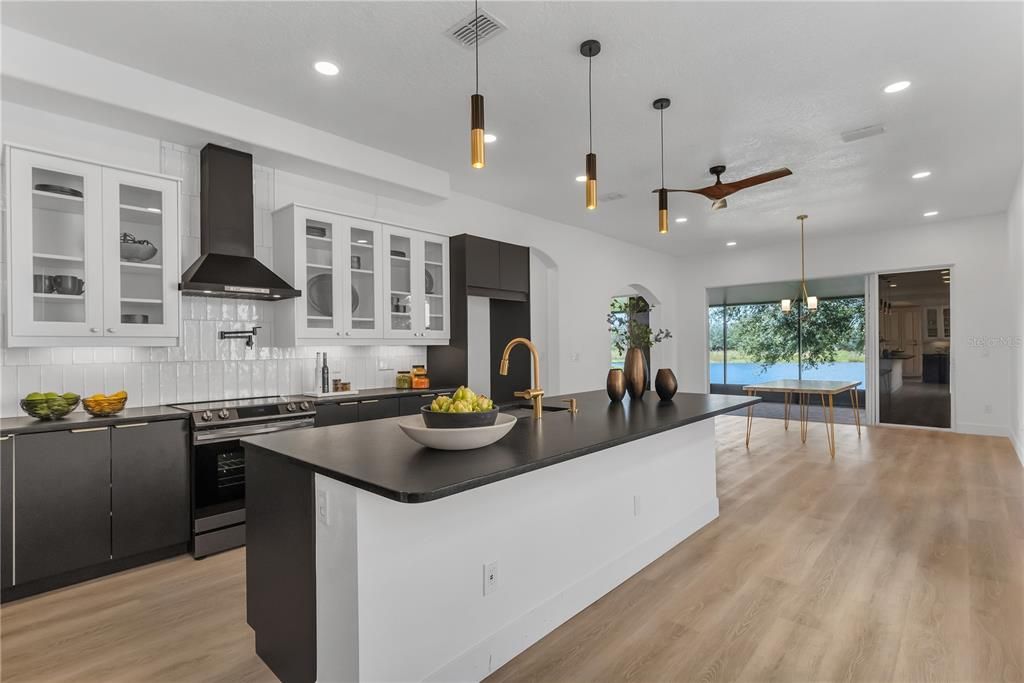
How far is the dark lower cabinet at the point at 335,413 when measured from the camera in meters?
3.72

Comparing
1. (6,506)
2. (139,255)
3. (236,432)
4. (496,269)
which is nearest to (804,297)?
(496,269)

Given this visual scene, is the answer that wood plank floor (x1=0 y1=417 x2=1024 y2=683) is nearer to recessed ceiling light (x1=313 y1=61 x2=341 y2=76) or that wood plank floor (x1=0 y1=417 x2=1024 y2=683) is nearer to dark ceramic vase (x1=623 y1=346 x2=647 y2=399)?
dark ceramic vase (x1=623 y1=346 x2=647 y2=399)

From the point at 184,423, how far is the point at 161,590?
36.2 inches

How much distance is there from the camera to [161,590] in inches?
108

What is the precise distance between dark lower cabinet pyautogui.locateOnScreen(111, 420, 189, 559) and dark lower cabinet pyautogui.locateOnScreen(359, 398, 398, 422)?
3.79ft

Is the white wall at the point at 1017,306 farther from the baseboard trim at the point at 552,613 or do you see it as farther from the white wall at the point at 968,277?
the baseboard trim at the point at 552,613

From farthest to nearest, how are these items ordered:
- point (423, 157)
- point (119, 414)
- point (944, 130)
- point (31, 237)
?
point (423, 157), point (944, 130), point (119, 414), point (31, 237)

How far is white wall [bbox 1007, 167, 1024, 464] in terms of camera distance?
4.96m

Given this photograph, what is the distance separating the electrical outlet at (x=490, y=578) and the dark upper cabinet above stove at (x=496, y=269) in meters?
3.26

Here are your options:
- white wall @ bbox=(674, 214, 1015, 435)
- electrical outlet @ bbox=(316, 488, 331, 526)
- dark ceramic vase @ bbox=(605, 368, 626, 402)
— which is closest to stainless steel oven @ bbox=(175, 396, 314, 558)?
electrical outlet @ bbox=(316, 488, 331, 526)

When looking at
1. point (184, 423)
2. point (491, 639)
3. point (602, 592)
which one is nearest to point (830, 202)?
point (602, 592)

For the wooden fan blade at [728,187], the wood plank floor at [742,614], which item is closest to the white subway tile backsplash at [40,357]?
the wood plank floor at [742,614]

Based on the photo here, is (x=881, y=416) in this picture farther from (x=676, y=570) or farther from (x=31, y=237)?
(x=31, y=237)

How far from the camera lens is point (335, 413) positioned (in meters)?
3.81
